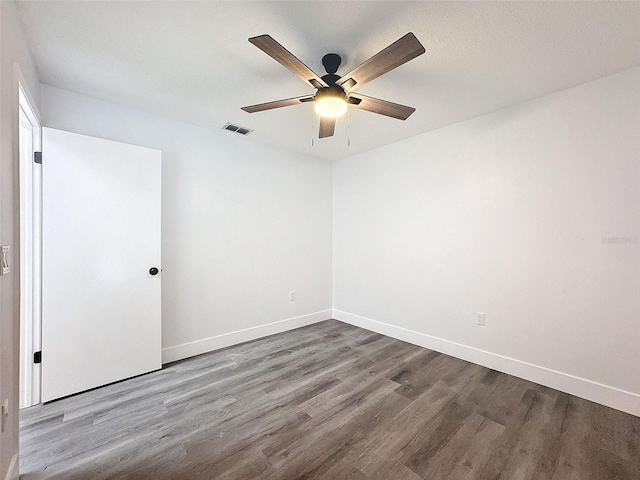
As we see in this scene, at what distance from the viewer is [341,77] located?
1.84 meters

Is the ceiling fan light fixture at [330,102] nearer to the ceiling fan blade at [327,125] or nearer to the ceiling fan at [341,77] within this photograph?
the ceiling fan at [341,77]

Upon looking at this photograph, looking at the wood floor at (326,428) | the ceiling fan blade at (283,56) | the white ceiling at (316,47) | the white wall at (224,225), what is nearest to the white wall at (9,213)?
the white ceiling at (316,47)

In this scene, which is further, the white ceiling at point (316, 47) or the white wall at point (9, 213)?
the white ceiling at point (316, 47)

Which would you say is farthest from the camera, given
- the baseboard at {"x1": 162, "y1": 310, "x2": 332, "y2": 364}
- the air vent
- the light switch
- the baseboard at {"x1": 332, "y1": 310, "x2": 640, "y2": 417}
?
the air vent

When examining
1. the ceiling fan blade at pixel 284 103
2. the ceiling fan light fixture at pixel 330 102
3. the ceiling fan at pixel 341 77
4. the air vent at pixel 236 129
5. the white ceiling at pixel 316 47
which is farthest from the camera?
the air vent at pixel 236 129

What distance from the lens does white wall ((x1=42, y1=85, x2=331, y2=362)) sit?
8.76ft

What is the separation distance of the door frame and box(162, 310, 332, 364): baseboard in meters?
0.94

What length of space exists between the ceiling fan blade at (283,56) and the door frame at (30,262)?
6.50ft

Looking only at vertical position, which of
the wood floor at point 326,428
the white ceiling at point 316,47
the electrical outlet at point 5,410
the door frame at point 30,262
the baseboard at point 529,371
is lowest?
the wood floor at point 326,428

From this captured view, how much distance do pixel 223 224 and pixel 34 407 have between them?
6.97 feet

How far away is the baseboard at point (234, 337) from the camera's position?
2.81 m

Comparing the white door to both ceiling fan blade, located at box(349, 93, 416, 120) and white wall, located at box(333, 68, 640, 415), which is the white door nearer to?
ceiling fan blade, located at box(349, 93, 416, 120)

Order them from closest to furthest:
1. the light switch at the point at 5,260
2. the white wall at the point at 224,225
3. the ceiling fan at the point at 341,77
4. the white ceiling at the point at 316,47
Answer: the light switch at the point at 5,260, the ceiling fan at the point at 341,77, the white ceiling at the point at 316,47, the white wall at the point at 224,225

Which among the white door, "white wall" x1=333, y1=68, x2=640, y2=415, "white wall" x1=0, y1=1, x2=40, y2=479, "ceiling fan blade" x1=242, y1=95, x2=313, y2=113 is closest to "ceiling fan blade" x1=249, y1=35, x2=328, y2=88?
"ceiling fan blade" x1=242, y1=95, x2=313, y2=113
